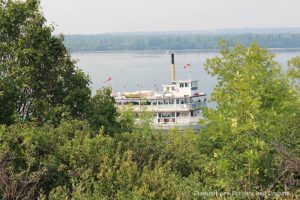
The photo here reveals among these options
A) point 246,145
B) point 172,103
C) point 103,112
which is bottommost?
point 172,103

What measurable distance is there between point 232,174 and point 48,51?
8.58 m

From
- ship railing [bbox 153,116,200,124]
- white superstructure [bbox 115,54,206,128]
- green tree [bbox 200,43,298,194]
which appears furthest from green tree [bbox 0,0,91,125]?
ship railing [bbox 153,116,200,124]

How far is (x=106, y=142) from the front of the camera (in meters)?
10.4

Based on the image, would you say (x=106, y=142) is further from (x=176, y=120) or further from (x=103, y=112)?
(x=176, y=120)

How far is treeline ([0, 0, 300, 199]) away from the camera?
329 inches

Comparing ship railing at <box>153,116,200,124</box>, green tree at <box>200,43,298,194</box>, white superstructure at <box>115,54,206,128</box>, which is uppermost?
green tree at <box>200,43,298,194</box>

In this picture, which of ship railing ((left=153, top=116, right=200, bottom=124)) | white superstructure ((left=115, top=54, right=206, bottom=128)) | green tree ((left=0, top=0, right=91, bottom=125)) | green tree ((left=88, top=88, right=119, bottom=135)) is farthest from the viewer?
ship railing ((left=153, top=116, right=200, bottom=124))

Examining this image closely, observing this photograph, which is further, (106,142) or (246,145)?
(106,142)

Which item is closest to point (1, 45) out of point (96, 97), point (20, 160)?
point (96, 97)

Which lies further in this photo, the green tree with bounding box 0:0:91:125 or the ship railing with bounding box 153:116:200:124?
the ship railing with bounding box 153:116:200:124

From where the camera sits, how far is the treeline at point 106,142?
8352 millimetres

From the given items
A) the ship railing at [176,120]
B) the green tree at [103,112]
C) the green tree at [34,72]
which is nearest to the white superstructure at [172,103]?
the ship railing at [176,120]

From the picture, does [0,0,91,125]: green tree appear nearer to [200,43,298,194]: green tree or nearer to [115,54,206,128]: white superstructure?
[200,43,298,194]: green tree

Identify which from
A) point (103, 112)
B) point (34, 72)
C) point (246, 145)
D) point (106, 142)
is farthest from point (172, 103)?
point (246, 145)
